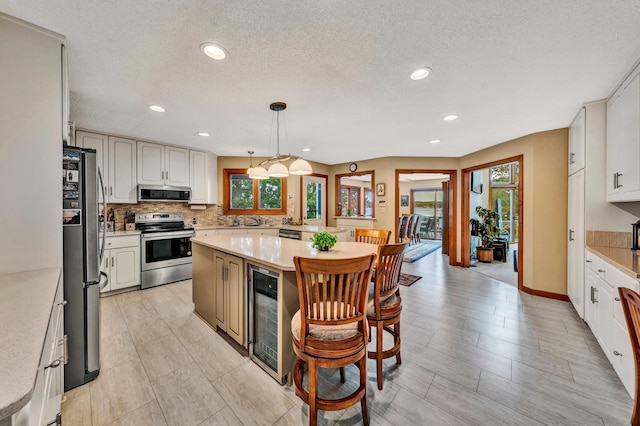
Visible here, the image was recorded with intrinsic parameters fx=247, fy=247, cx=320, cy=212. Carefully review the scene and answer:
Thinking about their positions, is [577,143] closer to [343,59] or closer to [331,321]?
[343,59]

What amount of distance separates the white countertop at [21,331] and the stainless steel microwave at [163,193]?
2952mm

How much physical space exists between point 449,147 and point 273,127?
3.20 metres

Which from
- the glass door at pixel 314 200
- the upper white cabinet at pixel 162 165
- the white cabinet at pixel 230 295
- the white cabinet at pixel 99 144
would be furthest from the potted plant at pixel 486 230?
the white cabinet at pixel 99 144

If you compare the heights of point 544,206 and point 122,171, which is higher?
point 122,171

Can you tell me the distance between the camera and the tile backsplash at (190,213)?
4184 mm

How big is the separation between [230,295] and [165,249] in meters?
2.48

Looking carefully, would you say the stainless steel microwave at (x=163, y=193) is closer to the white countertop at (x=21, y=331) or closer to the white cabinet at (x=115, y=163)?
the white cabinet at (x=115, y=163)

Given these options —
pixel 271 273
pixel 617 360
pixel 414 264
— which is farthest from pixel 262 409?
pixel 414 264

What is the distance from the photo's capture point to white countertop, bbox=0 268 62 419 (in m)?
0.53

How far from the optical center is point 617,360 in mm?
1838

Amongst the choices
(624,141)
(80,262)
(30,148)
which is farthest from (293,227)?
(624,141)

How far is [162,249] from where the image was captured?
4.04 m

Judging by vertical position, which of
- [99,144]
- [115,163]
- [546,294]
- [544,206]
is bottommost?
[546,294]

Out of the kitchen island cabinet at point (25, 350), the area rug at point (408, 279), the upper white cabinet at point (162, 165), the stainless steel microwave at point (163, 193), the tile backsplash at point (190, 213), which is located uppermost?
the upper white cabinet at point (162, 165)
